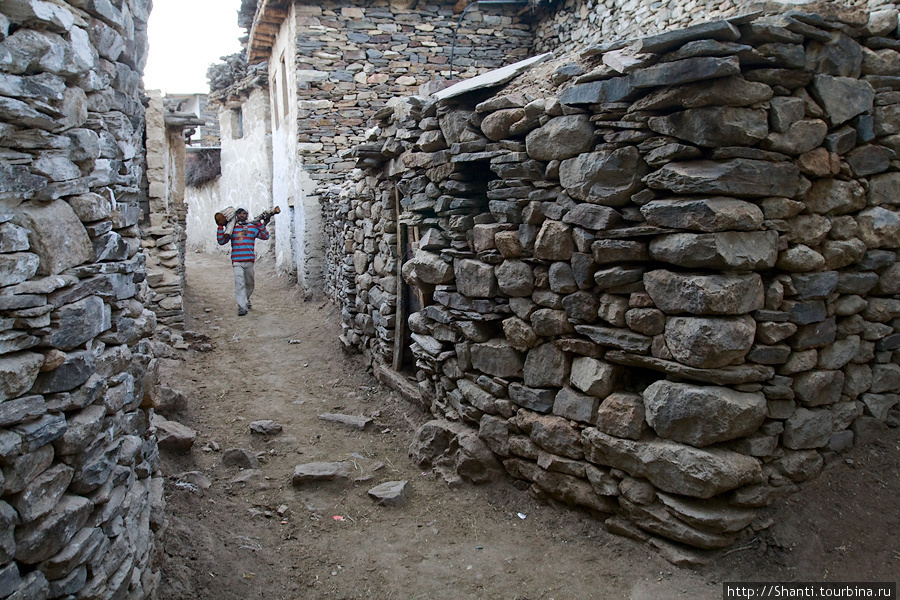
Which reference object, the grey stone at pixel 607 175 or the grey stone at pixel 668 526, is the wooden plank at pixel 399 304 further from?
the grey stone at pixel 668 526

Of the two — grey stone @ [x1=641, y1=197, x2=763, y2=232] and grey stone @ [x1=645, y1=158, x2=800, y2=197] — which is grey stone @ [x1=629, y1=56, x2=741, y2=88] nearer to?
grey stone @ [x1=645, y1=158, x2=800, y2=197]

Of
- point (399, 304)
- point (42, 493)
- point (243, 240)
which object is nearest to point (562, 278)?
point (399, 304)

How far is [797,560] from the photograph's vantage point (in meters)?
3.54

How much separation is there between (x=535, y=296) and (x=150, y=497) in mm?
2585

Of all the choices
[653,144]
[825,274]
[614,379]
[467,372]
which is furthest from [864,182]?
[467,372]

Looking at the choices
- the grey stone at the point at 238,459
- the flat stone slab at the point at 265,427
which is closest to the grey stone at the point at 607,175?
the grey stone at the point at 238,459

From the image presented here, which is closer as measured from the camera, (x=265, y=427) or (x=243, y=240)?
(x=265, y=427)

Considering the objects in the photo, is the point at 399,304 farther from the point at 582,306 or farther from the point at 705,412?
the point at 705,412

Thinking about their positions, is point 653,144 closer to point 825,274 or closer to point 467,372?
point 825,274

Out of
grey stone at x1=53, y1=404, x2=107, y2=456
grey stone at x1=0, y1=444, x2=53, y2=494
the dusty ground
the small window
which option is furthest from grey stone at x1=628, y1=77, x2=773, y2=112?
the small window

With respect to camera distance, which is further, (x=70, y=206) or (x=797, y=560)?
(x=797, y=560)

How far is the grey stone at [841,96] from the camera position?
3469mm

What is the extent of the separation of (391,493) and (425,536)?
0.49m

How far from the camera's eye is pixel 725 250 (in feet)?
10.8
